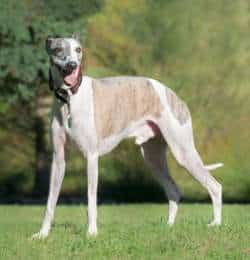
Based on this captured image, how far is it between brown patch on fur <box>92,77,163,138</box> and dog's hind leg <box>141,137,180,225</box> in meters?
0.64

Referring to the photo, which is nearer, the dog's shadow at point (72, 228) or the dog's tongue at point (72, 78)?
the dog's tongue at point (72, 78)

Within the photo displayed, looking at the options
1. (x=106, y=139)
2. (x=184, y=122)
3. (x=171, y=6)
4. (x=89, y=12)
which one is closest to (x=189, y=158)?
(x=184, y=122)

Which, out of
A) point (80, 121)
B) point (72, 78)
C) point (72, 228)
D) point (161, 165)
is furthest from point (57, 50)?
point (161, 165)

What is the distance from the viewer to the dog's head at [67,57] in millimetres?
11805

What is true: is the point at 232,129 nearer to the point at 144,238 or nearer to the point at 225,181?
the point at 225,181

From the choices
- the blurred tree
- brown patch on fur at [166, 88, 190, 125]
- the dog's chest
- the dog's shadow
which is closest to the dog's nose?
the dog's chest

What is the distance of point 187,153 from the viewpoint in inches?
525

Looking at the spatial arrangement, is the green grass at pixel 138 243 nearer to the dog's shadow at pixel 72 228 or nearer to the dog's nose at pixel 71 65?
the dog's shadow at pixel 72 228

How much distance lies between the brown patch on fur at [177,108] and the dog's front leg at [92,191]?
1.35m

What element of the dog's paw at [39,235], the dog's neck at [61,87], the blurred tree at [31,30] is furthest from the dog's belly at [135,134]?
the blurred tree at [31,30]

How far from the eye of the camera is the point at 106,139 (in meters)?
12.4

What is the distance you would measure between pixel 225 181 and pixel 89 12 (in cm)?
1127

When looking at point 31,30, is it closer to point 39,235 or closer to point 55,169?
point 55,169

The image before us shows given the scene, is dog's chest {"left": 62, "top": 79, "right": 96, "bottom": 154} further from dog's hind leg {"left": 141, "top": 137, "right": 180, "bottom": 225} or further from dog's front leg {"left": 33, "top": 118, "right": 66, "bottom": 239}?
dog's hind leg {"left": 141, "top": 137, "right": 180, "bottom": 225}
